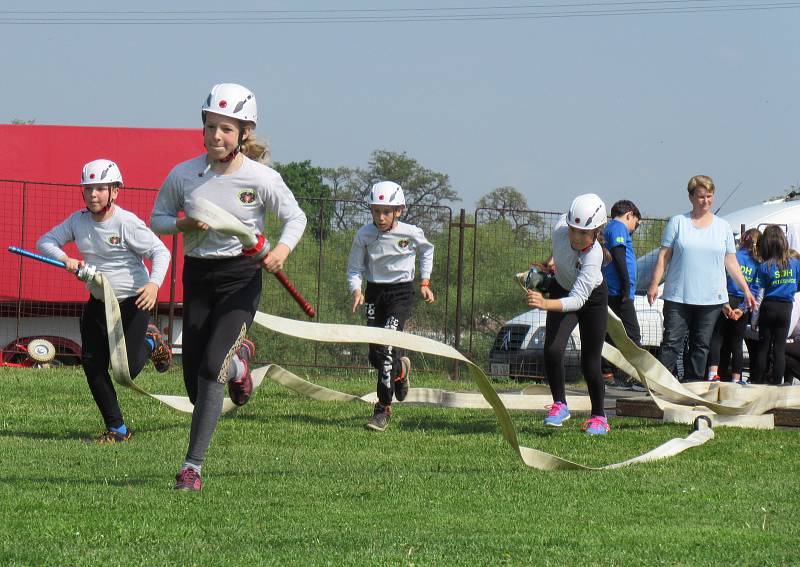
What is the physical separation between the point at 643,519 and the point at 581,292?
3644 mm

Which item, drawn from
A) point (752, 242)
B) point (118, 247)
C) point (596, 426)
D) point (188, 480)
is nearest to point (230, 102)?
point (188, 480)

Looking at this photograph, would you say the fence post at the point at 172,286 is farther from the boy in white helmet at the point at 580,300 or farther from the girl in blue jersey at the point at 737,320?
the boy in white helmet at the point at 580,300

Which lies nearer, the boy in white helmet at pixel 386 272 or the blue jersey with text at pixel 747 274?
→ the boy in white helmet at pixel 386 272

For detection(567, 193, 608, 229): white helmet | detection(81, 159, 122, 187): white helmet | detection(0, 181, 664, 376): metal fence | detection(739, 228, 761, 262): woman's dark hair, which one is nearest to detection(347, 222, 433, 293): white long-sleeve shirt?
detection(567, 193, 608, 229): white helmet

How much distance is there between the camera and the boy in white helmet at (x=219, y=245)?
694cm

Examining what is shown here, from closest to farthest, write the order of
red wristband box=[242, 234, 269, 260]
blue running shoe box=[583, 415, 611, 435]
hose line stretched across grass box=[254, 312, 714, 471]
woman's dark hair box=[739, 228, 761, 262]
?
red wristband box=[242, 234, 269, 260], hose line stretched across grass box=[254, 312, 714, 471], blue running shoe box=[583, 415, 611, 435], woman's dark hair box=[739, 228, 761, 262]

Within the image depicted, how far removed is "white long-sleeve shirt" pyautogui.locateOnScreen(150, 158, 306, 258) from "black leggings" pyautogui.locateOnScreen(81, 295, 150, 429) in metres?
2.18

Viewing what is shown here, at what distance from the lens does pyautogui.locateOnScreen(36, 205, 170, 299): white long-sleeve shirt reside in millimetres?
9367

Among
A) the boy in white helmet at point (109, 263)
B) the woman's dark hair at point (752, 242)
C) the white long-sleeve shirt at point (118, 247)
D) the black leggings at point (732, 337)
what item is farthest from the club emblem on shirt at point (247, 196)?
the woman's dark hair at point (752, 242)

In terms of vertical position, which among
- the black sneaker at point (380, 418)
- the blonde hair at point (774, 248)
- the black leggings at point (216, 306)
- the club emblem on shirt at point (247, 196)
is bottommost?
the black sneaker at point (380, 418)

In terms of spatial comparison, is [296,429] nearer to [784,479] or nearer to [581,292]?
[581,292]

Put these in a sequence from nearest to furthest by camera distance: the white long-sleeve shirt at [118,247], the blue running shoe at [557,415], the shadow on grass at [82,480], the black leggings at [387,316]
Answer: the shadow on grass at [82,480], the white long-sleeve shirt at [118,247], the blue running shoe at [557,415], the black leggings at [387,316]

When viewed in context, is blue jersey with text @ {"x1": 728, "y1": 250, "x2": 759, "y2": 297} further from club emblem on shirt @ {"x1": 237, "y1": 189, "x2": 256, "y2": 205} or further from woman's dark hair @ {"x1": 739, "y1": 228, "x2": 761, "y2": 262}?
club emblem on shirt @ {"x1": 237, "y1": 189, "x2": 256, "y2": 205}

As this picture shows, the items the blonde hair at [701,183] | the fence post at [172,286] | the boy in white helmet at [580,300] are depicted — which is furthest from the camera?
the fence post at [172,286]
